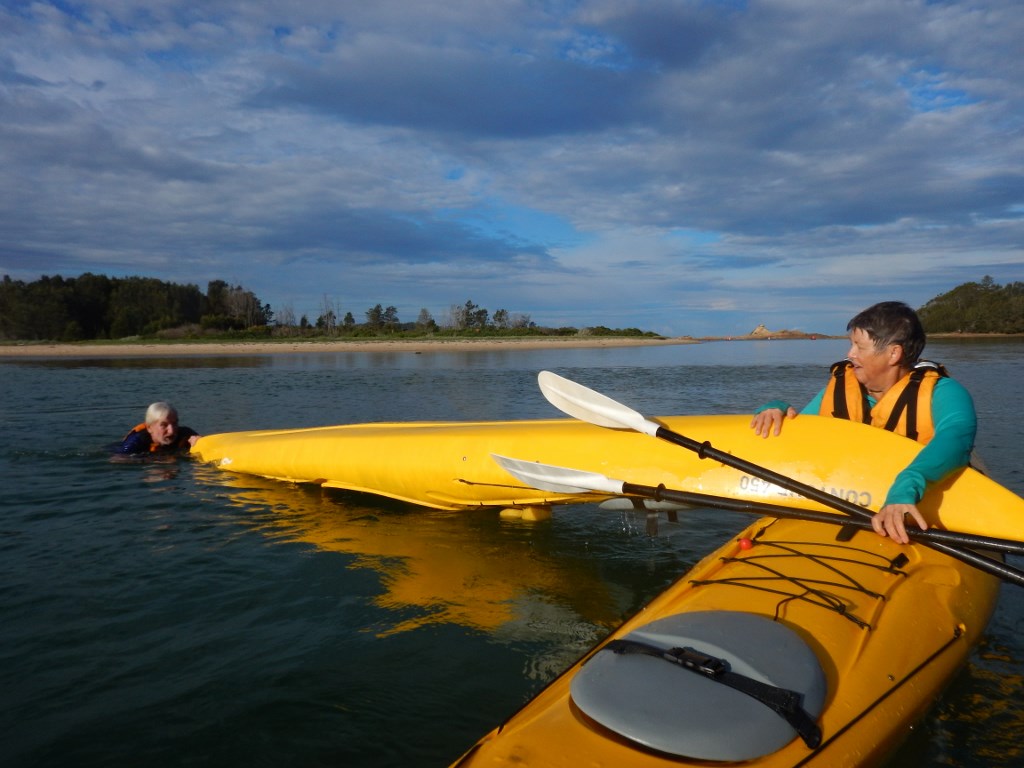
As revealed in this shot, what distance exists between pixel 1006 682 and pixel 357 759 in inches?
106

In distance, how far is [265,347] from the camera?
128 feet

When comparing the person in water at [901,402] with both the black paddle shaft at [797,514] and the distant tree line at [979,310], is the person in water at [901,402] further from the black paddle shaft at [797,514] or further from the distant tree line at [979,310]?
the distant tree line at [979,310]

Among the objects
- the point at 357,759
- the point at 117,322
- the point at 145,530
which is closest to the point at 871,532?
the point at 357,759

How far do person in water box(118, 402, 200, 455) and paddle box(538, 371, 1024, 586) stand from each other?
198 inches

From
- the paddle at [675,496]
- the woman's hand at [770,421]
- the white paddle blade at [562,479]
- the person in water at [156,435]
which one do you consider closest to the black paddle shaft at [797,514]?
the paddle at [675,496]

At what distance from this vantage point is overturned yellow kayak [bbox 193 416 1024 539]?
3299 millimetres

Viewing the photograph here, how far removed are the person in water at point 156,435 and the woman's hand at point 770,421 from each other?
614 centimetres

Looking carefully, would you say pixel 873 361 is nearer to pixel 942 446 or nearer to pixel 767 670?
pixel 942 446

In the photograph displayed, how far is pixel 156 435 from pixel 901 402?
7.02 m

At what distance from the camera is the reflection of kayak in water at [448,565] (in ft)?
12.1

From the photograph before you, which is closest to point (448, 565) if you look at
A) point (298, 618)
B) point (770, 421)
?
point (298, 618)

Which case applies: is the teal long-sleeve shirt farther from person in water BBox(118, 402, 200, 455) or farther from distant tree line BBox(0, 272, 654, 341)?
distant tree line BBox(0, 272, 654, 341)

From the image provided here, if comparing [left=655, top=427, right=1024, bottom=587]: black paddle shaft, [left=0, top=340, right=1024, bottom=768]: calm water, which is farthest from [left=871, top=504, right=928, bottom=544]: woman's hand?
[left=0, top=340, right=1024, bottom=768]: calm water

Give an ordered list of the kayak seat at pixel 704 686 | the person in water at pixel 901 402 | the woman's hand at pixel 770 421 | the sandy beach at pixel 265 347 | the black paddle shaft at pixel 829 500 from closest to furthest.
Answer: the kayak seat at pixel 704 686, the black paddle shaft at pixel 829 500, the person in water at pixel 901 402, the woman's hand at pixel 770 421, the sandy beach at pixel 265 347
